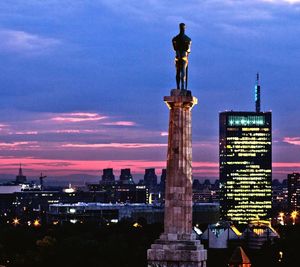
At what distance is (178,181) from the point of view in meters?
38.8

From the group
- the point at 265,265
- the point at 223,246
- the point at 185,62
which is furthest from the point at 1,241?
the point at 185,62

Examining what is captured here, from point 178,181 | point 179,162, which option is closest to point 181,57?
point 179,162

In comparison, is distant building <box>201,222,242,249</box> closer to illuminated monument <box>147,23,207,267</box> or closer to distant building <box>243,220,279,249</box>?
distant building <box>243,220,279,249</box>

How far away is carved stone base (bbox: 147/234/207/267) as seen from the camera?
37594 mm

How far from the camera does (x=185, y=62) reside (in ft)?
131

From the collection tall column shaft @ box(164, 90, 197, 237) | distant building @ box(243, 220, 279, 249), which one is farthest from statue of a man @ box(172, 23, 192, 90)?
distant building @ box(243, 220, 279, 249)

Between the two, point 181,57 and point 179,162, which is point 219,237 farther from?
point 179,162

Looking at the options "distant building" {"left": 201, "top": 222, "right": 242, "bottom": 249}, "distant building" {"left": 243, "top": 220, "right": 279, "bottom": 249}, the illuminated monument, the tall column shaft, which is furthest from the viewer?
"distant building" {"left": 201, "top": 222, "right": 242, "bottom": 249}

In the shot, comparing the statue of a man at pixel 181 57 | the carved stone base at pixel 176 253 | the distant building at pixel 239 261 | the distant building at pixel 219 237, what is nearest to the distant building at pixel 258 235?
the distant building at pixel 219 237

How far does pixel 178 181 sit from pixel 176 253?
9.59ft

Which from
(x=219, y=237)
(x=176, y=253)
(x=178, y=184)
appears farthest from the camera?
(x=219, y=237)

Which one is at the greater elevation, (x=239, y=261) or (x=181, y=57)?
(x=181, y=57)

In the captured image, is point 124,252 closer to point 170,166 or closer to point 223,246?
point 223,246

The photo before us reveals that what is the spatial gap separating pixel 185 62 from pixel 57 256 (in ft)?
262
